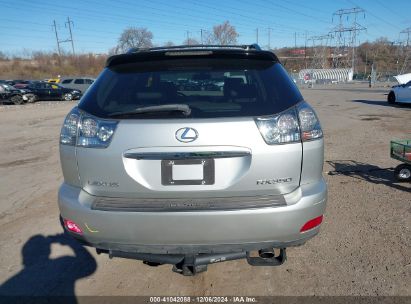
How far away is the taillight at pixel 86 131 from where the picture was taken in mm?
2252

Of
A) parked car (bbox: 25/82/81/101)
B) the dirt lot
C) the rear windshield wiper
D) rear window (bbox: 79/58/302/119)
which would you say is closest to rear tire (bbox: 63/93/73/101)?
parked car (bbox: 25/82/81/101)

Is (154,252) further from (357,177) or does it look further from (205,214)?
(357,177)

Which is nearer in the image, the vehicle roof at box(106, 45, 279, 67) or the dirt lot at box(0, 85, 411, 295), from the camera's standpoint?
the vehicle roof at box(106, 45, 279, 67)

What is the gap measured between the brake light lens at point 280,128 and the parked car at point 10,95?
2530 cm

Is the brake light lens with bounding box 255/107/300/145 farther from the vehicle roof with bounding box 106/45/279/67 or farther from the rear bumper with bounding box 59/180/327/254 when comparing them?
the vehicle roof with bounding box 106/45/279/67

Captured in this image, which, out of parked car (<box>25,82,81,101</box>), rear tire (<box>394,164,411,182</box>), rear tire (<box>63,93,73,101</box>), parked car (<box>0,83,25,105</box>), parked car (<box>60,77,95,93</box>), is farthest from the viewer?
parked car (<box>60,77,95,93</box>)

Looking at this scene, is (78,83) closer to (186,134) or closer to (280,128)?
(186,134)

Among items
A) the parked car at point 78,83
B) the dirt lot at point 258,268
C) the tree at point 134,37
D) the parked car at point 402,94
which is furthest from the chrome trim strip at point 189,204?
the tree at point 134,37

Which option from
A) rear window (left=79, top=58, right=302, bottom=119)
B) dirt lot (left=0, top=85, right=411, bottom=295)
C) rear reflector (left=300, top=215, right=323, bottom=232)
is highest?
rear window (left=79, top=58, right=302, bottom=119)

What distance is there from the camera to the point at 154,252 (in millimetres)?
2281

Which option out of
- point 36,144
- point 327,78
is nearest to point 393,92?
point 36,144

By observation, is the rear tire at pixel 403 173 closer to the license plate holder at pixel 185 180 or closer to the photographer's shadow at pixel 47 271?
the license plate holder at pixel 185 180

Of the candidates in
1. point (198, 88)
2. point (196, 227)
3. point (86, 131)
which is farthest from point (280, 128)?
point (86, 131)

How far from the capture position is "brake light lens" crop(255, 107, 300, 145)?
2.22 m
